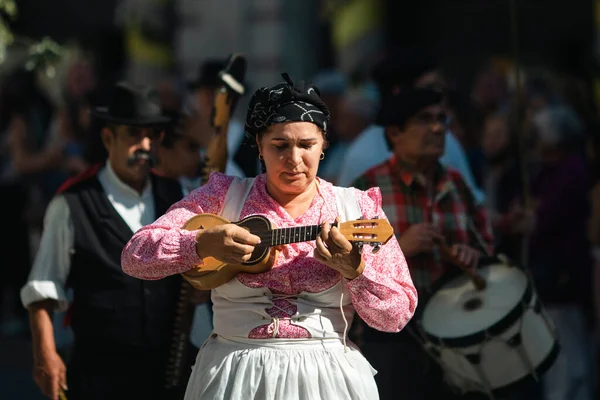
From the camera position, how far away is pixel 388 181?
6.47 meters

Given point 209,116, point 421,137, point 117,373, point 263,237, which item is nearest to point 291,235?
point 263,237

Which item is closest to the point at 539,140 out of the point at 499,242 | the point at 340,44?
the point at 499,242

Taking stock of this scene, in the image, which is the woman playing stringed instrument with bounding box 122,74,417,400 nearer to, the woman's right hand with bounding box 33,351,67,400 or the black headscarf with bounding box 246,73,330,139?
the black headscarf with bounding box 246,73,330,139

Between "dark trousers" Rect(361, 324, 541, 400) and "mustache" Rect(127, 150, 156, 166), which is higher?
"mustache" Rect(127, 150, 156, 166)

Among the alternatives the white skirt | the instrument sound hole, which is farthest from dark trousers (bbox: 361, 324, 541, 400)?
the white skirt

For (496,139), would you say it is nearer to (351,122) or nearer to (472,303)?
(351,122)

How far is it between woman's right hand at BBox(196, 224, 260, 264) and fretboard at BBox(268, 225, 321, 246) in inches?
2.7

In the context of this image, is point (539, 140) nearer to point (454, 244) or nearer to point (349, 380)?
point (454, 244)

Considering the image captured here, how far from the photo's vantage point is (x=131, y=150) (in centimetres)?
615

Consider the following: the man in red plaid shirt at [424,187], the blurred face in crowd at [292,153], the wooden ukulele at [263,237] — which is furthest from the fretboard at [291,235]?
the man in red plaid shirt at [424,187]

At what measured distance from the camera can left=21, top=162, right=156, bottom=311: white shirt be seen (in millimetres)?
5828

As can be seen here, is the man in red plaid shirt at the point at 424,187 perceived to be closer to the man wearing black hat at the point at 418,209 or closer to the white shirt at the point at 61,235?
the man wearing black hat at the point at 418,209

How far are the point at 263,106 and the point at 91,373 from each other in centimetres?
181

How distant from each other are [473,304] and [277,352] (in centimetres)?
184
